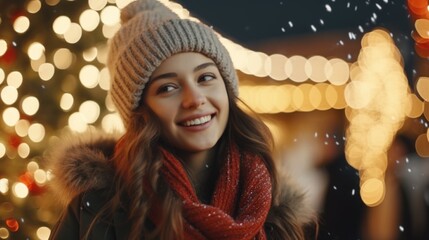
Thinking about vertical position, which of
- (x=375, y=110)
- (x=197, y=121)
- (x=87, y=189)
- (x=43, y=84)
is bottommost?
(x=375, y=110)

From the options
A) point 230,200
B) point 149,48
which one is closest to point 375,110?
point 230,200

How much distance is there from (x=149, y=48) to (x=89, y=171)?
49cm

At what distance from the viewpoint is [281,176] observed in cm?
351

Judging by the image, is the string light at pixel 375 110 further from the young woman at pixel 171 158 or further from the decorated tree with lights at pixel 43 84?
the young woman at pixel 171 158

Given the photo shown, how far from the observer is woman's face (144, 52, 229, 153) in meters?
3.09

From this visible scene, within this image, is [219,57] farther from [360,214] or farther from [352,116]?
[352,116]

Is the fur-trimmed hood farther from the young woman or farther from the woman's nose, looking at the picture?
the woman's nose

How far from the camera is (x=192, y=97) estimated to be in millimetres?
3066

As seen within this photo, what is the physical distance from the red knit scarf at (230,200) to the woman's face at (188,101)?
0.11m

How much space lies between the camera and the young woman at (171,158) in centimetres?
310

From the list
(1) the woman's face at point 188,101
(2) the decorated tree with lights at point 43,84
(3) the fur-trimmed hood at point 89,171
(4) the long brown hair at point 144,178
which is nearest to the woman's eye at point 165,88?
(1) the woman's face at point 188,101

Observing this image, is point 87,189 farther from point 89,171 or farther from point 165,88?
point 165,88

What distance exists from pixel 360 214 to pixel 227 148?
3630 millimetres

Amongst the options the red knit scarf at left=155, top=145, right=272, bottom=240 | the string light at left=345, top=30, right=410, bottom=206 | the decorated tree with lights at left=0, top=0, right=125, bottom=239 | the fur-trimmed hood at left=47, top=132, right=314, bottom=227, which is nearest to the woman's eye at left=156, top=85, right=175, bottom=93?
the red knit scarf at left=155, top=145, right=272, bottom=240
